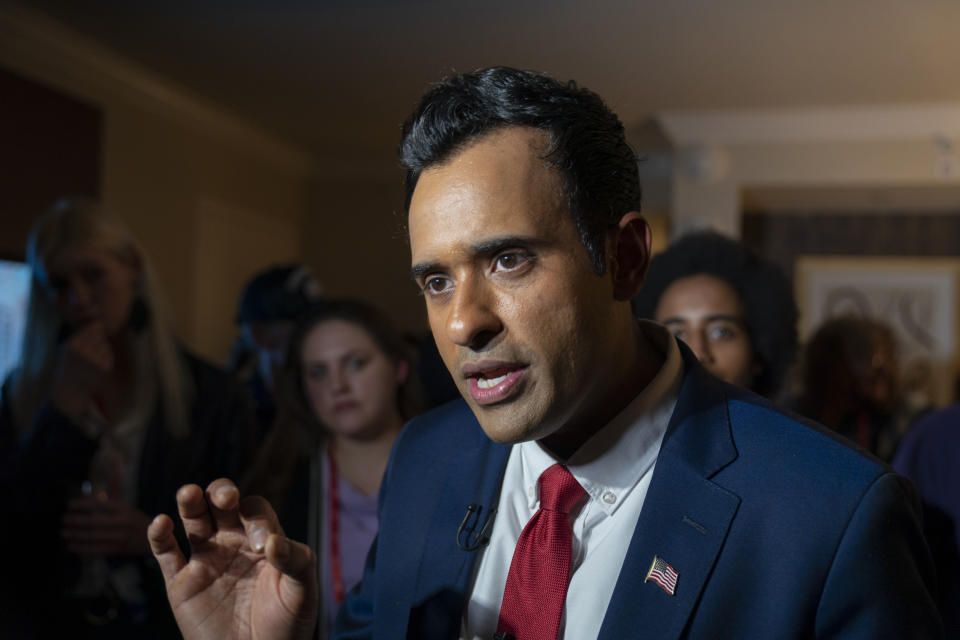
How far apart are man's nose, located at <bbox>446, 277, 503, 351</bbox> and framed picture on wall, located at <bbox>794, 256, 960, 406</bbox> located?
657cm

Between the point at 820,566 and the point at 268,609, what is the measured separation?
2.30ft

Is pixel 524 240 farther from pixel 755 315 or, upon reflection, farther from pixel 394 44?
pixel 394 44

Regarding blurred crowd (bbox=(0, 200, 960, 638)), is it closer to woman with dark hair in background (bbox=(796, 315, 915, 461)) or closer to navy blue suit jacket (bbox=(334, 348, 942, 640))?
navy blue suit jacket (bbox=(334, 348, 942, 640))

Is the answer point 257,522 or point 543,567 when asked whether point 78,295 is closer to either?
point 257,522

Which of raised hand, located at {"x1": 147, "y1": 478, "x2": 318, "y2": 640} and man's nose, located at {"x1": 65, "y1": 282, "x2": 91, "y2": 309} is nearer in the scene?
raised hand, located at {"x1": 147, "y1": 478, "x2": 318, "y2": 640}

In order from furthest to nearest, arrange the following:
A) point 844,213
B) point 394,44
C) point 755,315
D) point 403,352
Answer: point 844,213, point 394,44, point 403,352, point 755,315

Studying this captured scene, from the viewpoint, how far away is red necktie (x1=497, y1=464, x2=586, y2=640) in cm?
112

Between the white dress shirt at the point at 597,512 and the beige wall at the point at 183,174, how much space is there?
4.46m

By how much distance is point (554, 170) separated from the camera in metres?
1.07

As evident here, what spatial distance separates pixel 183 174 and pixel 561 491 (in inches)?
226

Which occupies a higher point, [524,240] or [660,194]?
[660,194]

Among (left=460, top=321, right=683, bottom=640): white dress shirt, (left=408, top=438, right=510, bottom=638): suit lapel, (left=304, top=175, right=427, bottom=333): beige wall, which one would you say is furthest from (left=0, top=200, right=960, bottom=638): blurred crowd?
(left=304, top=175, right=427, bottom=333): beige wall

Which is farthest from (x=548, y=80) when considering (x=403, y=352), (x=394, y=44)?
(x=394, y=44)

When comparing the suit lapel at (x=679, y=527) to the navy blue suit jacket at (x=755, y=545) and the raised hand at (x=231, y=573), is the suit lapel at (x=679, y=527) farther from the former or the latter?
the raised hand at (x=231, y=573)
